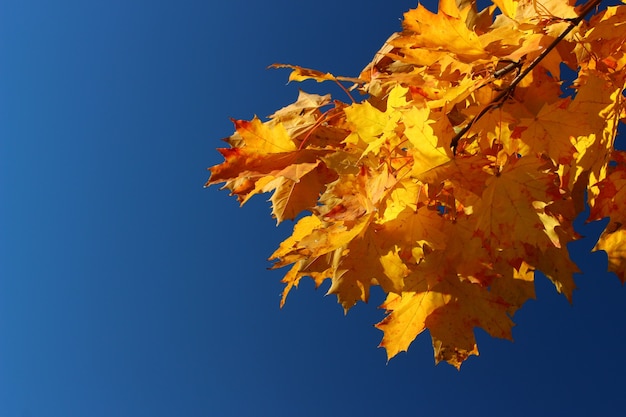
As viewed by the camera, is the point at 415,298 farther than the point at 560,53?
Yes

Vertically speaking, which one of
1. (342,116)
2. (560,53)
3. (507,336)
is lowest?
(507,336)

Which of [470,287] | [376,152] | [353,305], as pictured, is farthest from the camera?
[470,287]

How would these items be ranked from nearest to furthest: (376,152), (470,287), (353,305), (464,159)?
1. (464,159)
2. (376,152)
3. (353,305)
4. (470,287)

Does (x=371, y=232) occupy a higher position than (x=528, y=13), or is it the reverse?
(x=528, y=13)

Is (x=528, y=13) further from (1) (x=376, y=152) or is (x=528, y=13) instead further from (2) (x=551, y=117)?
(1) (x=376, y=152)

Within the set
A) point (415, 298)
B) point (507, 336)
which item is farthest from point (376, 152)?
point (507, 336)
